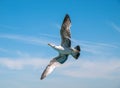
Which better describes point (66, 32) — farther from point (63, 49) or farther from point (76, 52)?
point (76, 52)

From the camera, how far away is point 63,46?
26.5 m

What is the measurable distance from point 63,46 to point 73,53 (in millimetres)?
1519

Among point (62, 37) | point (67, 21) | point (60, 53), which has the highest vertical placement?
point (67, 21)

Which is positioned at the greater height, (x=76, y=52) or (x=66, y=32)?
(x=66, y=32)

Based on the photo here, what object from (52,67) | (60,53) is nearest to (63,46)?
(60,53)

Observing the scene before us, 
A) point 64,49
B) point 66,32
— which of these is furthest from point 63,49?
point 66,32

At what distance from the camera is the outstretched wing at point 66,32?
26.9 m

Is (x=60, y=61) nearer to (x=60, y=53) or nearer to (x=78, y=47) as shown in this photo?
(x=60, y=53)

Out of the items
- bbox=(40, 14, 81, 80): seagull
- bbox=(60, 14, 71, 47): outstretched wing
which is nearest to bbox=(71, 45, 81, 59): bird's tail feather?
bbox=(40, 14, 81, 80): seagull

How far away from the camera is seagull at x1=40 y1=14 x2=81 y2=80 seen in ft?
84.2

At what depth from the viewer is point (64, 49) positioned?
25.9 meters

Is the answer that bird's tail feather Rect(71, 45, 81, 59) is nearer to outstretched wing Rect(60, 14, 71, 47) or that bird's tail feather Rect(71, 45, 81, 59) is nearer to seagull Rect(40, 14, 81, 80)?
seagull Rect(40, 14, 81, 80)

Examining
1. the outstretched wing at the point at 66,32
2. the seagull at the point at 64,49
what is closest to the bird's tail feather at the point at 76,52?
the seagull at the point at 64,49

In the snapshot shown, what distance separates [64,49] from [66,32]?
2.33 meters
